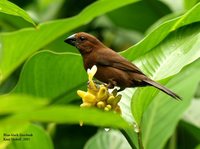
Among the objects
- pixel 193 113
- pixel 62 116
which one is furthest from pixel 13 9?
pixel 193 113

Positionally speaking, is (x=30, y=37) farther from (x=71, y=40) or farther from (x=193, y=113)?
(x=193, y=113)

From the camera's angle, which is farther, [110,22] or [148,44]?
[110,22]

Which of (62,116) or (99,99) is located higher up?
(62,116)

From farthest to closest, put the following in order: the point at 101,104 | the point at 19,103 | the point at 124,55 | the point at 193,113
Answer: the point at 193,113 → the point at 124,55 → the point at 101,104 → the point at 19,103

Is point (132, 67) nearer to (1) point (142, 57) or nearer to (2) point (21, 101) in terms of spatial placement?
(1) point (142, 57)

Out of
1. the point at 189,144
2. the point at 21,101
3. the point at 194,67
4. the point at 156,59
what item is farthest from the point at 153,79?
the point at 21,101

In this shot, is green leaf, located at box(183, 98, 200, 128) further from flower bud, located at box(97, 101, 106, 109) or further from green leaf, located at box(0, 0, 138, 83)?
flower bud, located at box(97, 101, 106, 109)
